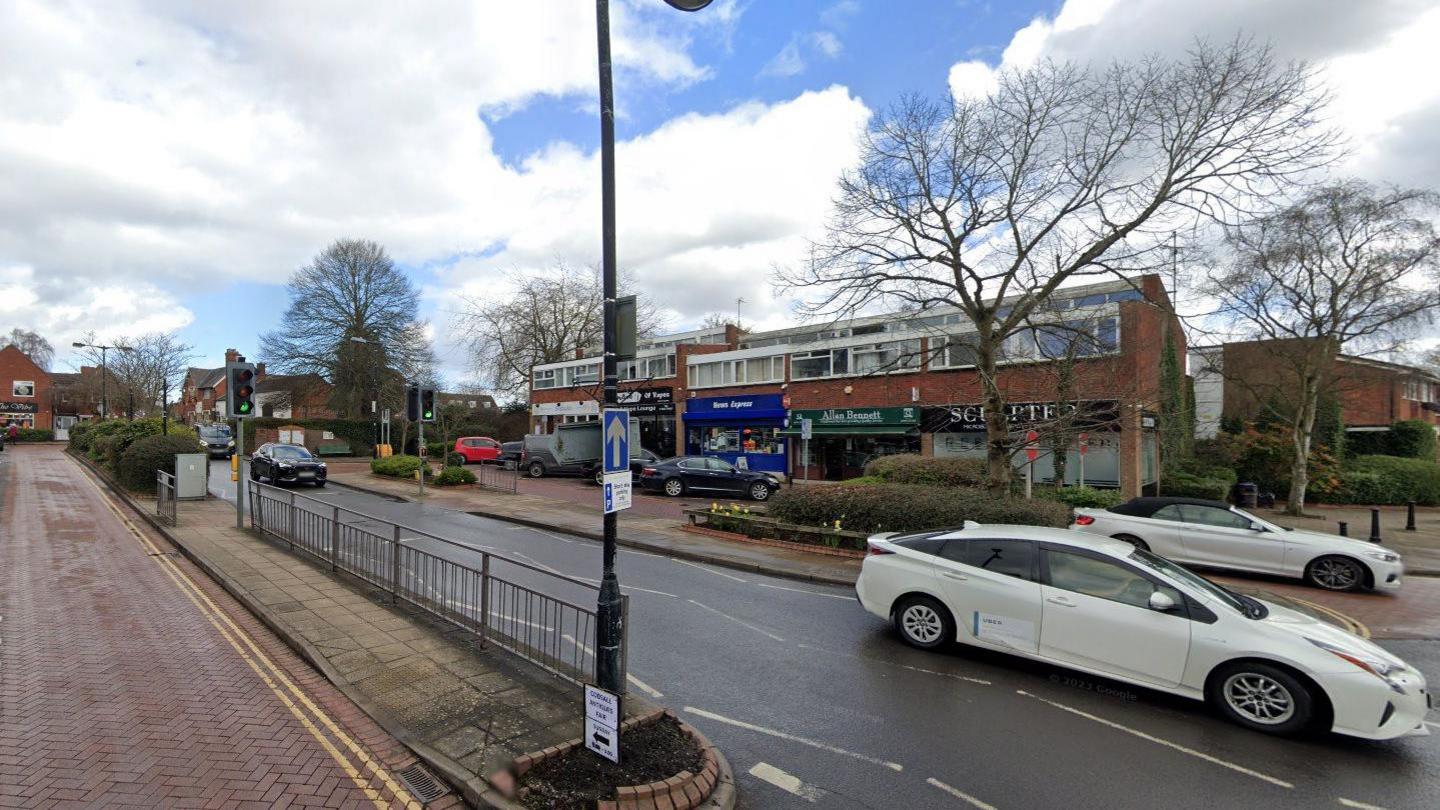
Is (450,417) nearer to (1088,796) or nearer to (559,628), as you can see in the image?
(559,628)

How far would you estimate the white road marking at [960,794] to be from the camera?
13.3ft

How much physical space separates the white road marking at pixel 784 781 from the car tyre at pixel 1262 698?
345 cm

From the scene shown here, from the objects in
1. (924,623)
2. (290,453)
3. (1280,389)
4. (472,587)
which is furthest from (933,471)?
(290,453)

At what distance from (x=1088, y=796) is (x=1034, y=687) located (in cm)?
185

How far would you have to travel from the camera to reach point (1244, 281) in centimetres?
1989

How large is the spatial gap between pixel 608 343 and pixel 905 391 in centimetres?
2264

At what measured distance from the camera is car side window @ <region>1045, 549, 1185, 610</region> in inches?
225

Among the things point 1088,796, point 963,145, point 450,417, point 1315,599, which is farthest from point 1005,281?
point 450,417

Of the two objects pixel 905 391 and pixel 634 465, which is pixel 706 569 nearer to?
pixel 634 465

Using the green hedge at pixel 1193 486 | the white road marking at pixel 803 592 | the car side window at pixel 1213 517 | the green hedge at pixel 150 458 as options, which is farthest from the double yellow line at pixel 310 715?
the green hedge at pixel 1193 486

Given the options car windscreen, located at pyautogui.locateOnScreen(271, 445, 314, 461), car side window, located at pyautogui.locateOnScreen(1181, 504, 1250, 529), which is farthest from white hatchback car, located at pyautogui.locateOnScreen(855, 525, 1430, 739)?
car windscreen, located at pyautogui.locateOnScreen(271, 445, 314, 461)

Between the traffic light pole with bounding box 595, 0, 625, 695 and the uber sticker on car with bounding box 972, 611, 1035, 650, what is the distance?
12.1 ft

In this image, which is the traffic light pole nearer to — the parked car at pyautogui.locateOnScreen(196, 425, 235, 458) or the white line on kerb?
the white line on kerb

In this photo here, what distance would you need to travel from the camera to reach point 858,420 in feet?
88.2
